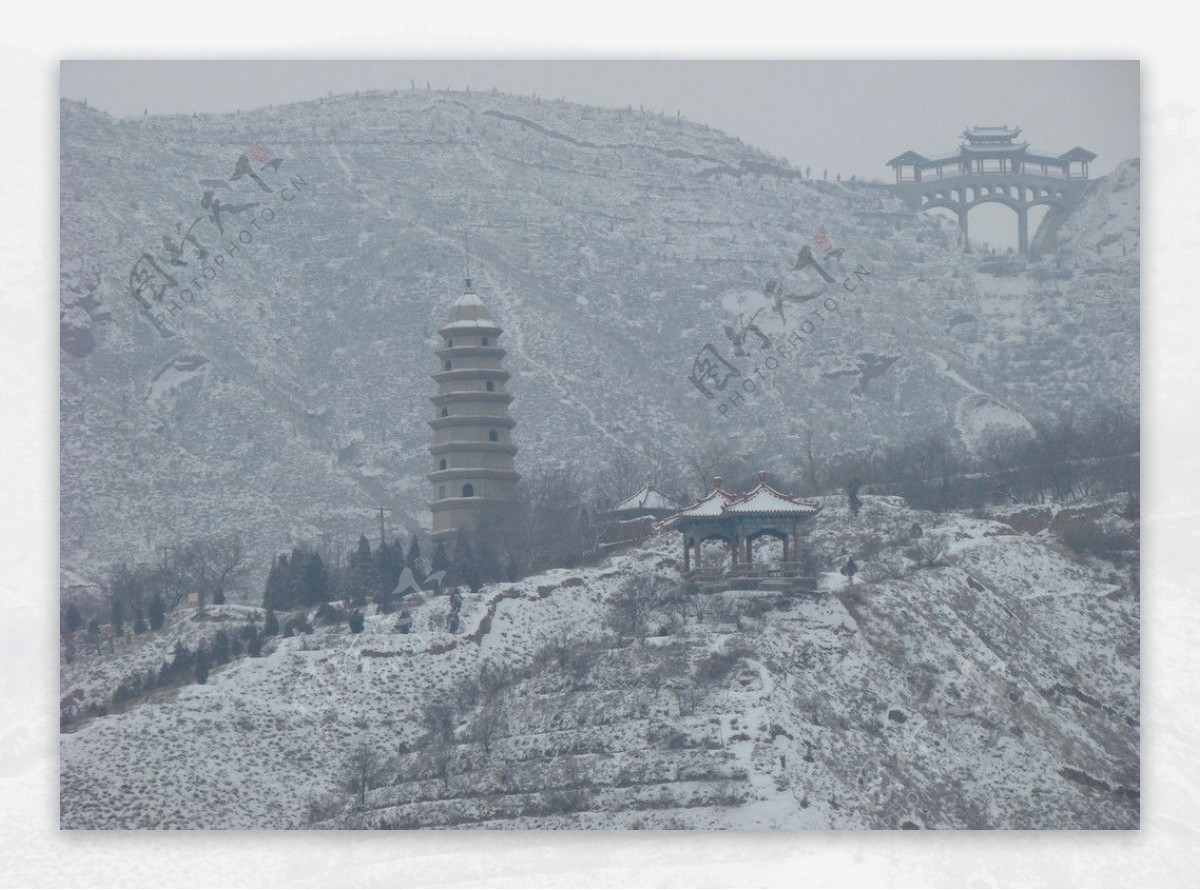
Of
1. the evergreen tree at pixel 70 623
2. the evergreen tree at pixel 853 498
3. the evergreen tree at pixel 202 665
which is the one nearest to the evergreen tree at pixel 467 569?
the evergreen tree at pixel 202 665

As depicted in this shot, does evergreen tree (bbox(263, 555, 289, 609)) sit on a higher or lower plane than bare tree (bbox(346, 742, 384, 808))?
higher

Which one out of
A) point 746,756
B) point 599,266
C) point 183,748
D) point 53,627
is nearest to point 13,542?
point 53,627

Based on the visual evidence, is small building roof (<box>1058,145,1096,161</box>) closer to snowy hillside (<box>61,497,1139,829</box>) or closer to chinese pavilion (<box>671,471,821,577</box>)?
snowy hillside (<box>61,497,1139,829</box>)

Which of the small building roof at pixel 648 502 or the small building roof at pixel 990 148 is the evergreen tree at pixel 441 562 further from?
the small building roof at pixel 990 148

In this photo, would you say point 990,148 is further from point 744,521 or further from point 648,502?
point 744,521

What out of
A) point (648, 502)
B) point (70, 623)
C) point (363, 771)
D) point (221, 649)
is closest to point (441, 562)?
point (221, 649)

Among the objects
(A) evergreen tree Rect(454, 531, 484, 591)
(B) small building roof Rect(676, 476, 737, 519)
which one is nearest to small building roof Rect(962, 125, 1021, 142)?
(B) small building roof Rect(676, 476, 737, 519)
